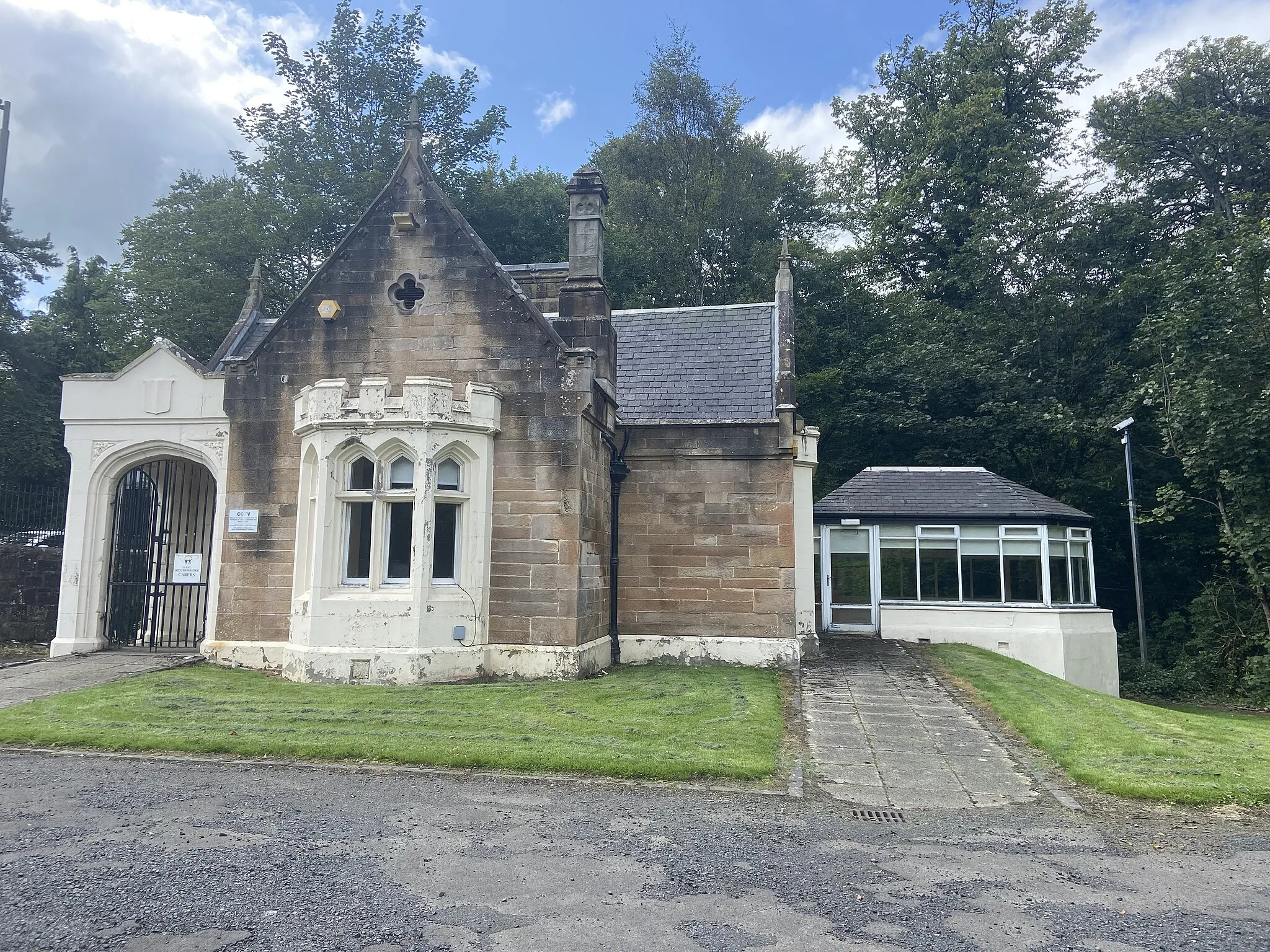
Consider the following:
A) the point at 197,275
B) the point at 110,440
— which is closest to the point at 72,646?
the point at 110,440

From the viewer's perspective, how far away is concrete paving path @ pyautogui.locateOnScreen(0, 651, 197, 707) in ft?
32.4

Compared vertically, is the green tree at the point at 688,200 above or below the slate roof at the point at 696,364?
above

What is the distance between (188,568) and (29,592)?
13.6 feet

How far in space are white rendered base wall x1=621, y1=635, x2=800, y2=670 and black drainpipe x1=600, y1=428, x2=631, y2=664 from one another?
0.19m

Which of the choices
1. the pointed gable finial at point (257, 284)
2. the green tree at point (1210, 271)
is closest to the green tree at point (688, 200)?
the green tree at point (1210, 271)

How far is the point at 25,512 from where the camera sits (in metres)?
15.2

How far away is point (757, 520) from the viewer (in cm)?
1360

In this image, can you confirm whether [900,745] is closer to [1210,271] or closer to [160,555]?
[160,555]

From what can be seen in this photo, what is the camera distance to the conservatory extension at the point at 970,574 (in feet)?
57.3

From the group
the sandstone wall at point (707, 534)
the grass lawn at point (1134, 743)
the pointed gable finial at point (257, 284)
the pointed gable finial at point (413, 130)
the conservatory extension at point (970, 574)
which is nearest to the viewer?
the grass lawn at point (1134, 743)

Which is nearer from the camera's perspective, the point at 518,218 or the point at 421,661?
the point at 421,661

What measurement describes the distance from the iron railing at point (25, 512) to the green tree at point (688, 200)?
20688 mm

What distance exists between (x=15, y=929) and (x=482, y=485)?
7.80m

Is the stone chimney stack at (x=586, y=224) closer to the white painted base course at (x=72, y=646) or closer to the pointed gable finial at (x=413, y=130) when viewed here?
the pointed gable finial at (x=413, y=130)
